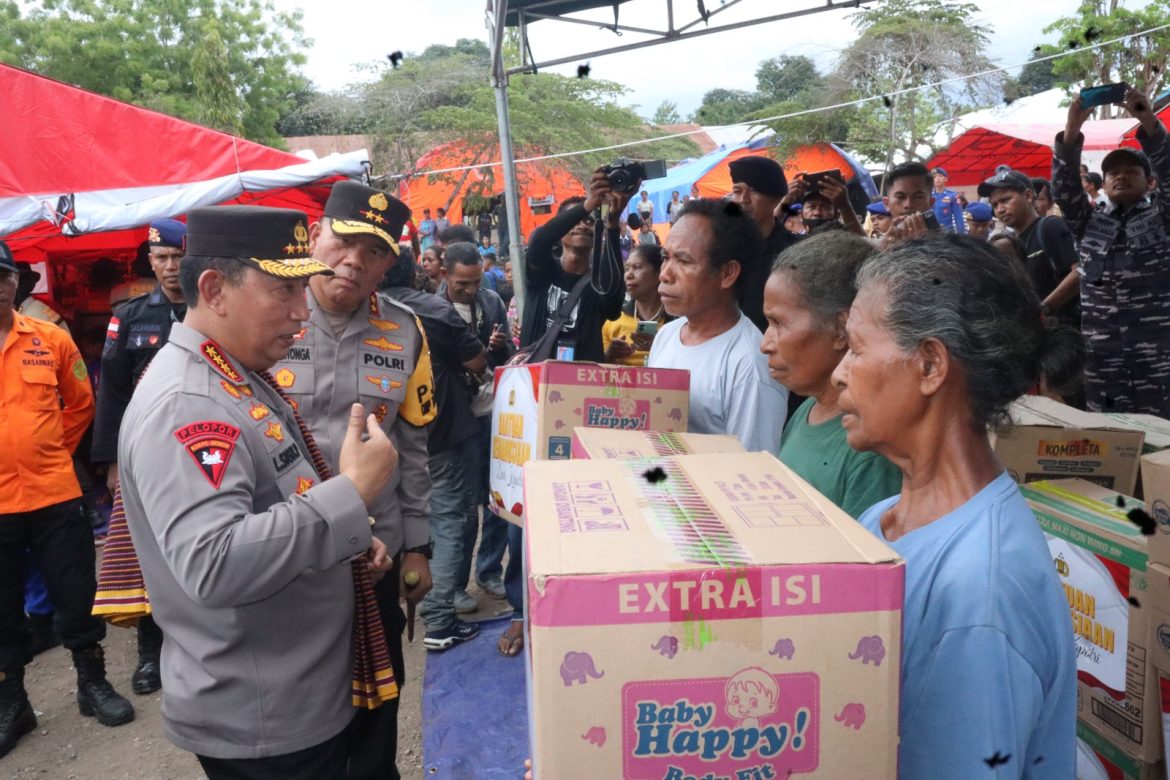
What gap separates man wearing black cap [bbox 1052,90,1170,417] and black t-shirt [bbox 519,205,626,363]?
2326 millimetres

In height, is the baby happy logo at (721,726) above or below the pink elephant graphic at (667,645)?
below

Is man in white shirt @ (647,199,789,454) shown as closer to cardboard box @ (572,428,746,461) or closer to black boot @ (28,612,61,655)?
cardboard box @ (572,428,746,461)

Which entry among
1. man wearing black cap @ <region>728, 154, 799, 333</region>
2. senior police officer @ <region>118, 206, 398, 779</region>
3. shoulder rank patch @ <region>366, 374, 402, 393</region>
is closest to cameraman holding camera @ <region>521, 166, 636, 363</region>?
man wearing black cap @ <region>728, 154, 799, 333</region>

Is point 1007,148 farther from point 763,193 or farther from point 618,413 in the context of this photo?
point 618,413

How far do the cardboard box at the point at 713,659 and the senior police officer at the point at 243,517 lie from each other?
77cm

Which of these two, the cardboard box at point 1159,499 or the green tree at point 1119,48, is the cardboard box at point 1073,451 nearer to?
the cardboard box at point 1159,499

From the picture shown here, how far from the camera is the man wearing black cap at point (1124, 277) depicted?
411 centimetres

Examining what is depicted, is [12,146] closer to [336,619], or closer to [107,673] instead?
[107,673]

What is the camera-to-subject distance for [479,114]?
19.5m

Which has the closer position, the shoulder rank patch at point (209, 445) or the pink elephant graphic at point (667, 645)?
the pink elephant graphic at point (667, 645)

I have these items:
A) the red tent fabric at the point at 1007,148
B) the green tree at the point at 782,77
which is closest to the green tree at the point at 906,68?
the red tent fabric at the point at 1007,148

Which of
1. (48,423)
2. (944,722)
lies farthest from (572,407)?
(48,423)

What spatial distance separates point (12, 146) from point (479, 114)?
15.4 metres

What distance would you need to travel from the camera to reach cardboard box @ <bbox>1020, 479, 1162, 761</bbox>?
183 centimetres
